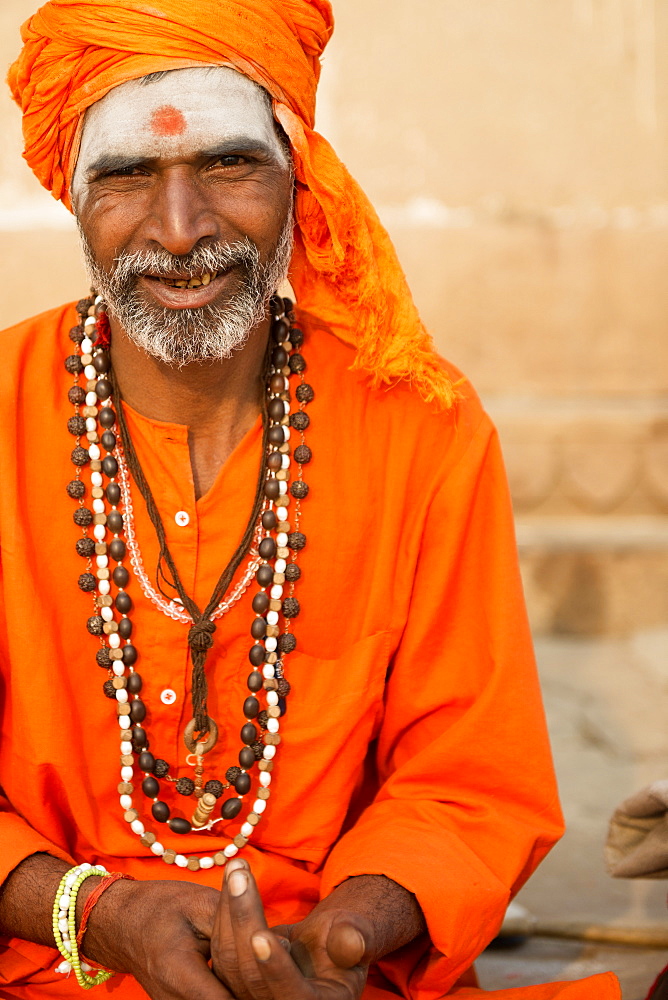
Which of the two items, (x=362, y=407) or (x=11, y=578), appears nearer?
(x=11, y=578)

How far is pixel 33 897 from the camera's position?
81.8 inches

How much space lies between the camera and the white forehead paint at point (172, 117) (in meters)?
2.21

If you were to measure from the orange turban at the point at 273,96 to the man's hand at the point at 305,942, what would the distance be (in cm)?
95

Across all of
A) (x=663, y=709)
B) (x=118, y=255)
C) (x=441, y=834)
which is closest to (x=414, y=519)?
(x=441, y=834)

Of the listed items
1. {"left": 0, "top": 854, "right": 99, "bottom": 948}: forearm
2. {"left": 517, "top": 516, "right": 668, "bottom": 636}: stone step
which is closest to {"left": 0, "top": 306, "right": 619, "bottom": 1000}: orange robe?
{"left": 0, "top": 854, "right": 99, "bottom": 948}: forearm

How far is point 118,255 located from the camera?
2281mm

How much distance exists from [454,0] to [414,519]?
3.68 meters

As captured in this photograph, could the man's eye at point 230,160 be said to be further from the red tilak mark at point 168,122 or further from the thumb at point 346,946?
the thumb at point 346,946

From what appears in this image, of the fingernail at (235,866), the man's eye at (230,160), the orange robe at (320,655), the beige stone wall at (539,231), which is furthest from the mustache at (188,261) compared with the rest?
the beige stone wall at (539,231)

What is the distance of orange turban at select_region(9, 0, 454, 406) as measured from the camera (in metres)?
2.21

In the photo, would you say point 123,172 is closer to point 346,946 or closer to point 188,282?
point 188,282

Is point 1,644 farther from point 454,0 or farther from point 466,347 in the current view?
point 454,0

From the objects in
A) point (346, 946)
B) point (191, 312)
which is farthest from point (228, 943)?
point (191, 312)

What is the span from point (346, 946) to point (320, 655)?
650 mm
